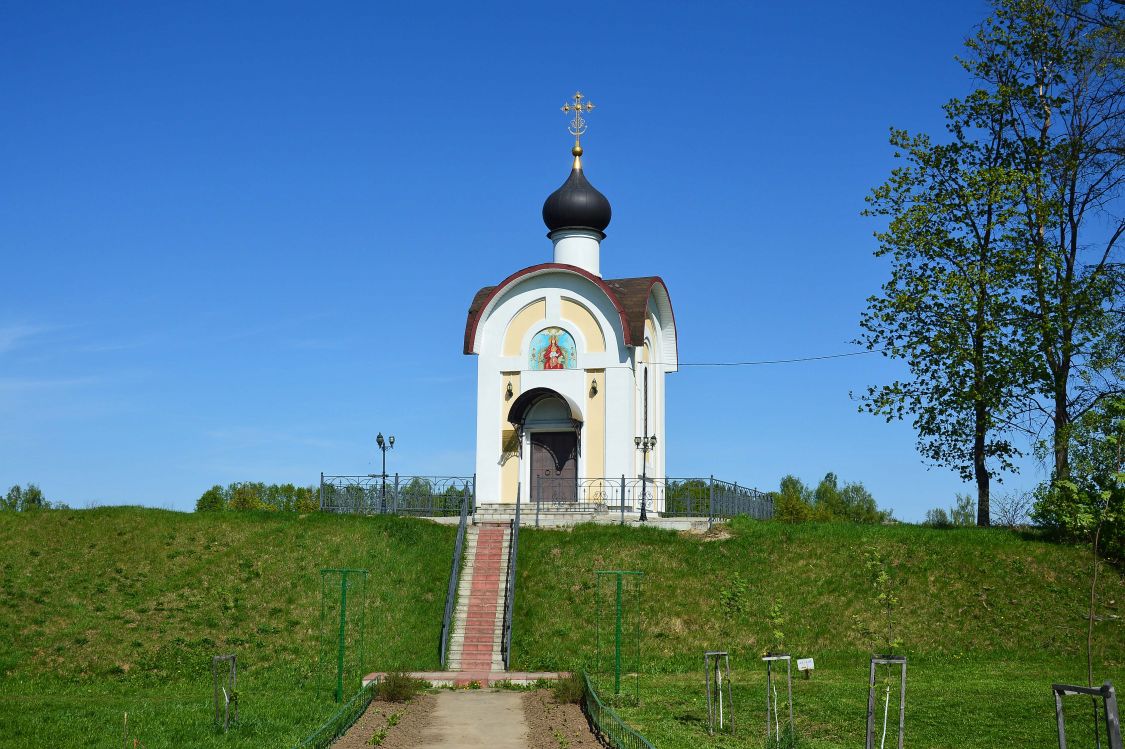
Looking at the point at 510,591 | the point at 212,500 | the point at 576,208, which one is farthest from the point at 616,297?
the point at 212,500

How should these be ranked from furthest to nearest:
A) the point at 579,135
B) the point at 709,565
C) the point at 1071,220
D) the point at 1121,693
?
the point at 579,135 < the point at 1071,220 < the point at 709,565 < the point at 1121,693

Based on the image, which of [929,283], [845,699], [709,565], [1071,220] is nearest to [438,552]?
[709,565]

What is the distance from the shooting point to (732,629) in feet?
68.9

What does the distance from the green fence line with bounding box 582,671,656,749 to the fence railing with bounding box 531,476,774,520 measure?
962 cm

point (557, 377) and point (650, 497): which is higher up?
point (557, 377)

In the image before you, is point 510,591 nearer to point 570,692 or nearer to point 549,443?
point 570,692

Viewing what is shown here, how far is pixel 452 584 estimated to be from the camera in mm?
21844

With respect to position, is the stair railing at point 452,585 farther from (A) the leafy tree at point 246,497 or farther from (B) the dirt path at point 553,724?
(A) the leafy tree at point 246,497

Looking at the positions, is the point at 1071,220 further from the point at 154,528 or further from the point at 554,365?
the point at 154,528

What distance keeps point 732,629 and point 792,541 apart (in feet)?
11.4

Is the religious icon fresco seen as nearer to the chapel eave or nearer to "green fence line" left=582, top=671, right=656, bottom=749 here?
the chapel eave

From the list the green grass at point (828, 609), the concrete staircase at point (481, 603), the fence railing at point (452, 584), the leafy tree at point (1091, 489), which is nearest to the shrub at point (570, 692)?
the green grass at point (828, 609)

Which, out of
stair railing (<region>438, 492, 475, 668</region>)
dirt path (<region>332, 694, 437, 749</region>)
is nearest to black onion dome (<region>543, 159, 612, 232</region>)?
stair railing (<region>438, 492, 475, 668</region>)

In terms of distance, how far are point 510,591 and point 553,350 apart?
29.1ft
